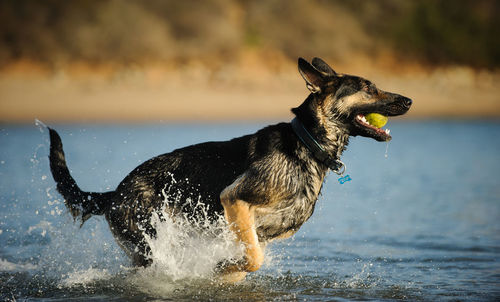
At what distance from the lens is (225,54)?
4162 centimetres

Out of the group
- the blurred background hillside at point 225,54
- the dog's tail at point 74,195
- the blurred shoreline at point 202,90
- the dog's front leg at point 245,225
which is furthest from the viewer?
the blurred background hillside at point 225,54

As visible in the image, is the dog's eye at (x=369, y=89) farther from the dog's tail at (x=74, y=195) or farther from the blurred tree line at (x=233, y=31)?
the blurred tree line at (x=233, y=31)

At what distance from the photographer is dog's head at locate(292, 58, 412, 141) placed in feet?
19.1

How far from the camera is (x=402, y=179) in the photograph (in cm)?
1510

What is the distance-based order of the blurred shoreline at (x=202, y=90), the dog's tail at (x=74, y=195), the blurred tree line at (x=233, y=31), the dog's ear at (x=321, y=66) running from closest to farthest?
1. the dog's ear at (x=321, y=66)
2. the dog's tail at (x=74, y=195)
3. the blurred shoreline at (x=202, y=90)
4. the blurred tree line at (x=233, y=31)

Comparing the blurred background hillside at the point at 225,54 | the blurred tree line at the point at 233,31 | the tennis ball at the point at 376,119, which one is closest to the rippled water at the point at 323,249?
the tennis ball at the point at 376,119

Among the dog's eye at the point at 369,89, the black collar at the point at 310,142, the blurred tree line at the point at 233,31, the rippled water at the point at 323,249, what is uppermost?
the blurred tree line at the point at 233,31

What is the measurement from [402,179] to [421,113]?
2097 centimetres

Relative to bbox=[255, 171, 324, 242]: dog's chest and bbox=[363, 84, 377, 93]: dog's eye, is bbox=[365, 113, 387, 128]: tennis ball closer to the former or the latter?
bbox=[363, 84, 377, 93]: dog's eye

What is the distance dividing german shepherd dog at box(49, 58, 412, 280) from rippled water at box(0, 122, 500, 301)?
340 mm

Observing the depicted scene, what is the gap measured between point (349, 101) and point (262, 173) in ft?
3.37

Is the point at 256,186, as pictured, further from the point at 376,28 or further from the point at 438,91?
the point at 376,28

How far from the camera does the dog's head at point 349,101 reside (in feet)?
19.1

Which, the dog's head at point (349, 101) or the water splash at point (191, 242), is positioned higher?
the dog's head at point (349, 101)
